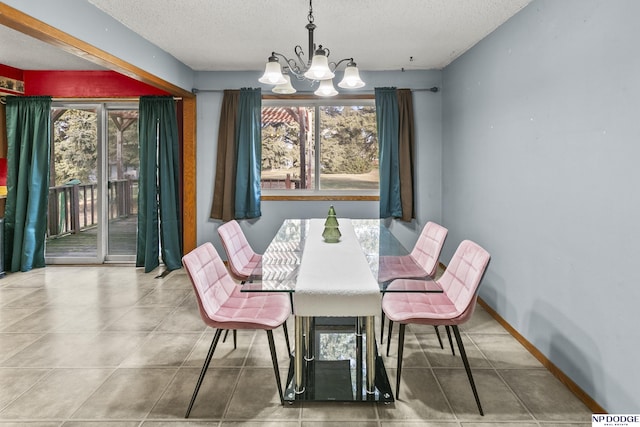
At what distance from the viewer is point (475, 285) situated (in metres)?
2.16

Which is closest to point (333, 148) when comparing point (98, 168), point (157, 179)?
point (157, 179)

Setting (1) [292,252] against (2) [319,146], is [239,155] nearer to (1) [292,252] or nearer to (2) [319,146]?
(2) [319,146]

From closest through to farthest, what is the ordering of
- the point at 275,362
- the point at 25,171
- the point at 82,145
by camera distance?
the point at 275,362, the point at 25,171, the point at 82,145

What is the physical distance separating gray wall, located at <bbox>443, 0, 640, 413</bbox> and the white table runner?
1.21m

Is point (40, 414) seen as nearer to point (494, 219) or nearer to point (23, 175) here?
point (494, 219)

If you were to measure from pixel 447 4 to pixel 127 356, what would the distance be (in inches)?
133

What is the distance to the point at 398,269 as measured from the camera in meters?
2.24

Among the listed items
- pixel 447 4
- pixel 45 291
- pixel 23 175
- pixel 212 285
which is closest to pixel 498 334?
pixel 212 285

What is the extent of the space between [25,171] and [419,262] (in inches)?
188

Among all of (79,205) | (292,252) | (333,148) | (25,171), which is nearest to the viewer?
(292,252)

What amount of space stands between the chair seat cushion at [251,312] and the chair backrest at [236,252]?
36 centimetres

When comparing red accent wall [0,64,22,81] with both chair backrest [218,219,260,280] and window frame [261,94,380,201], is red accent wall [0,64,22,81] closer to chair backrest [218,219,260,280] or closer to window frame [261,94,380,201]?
window frame [261,94,380,201]

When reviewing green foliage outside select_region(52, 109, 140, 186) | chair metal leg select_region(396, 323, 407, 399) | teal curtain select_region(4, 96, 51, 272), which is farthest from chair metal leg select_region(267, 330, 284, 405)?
teal curtain select_region(4, 96, 51, 272)

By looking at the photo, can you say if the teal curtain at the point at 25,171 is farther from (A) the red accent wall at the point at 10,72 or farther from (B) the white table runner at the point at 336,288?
(B) the white table runner at the point at 336,288
